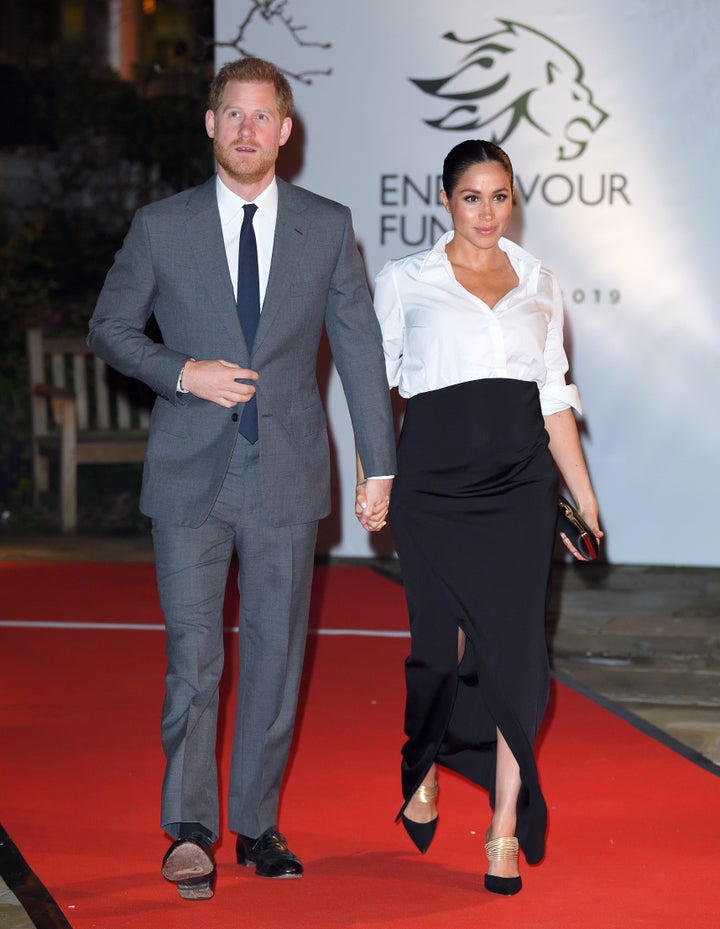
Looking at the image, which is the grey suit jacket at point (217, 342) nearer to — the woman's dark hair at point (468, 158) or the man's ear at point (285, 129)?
the man's ear at point (285, 129)

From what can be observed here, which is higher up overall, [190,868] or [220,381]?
[220,381]

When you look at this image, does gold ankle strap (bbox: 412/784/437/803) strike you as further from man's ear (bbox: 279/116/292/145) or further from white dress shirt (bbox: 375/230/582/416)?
man's ear (bbox: 279/116/292/145)

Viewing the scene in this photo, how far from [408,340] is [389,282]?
142 mm

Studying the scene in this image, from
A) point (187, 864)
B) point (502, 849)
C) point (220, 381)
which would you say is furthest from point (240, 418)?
point (502, 849)

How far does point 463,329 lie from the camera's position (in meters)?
3.31

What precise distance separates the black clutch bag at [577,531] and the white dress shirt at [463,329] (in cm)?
23

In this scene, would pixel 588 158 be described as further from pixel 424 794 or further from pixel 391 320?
pixel 424 794

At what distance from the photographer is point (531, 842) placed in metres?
3.22

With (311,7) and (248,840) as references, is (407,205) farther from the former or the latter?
(248,840)

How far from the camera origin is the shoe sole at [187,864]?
3059mm

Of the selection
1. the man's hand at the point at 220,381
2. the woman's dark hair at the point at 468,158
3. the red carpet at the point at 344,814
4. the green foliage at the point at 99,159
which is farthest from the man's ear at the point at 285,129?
the green foliage at the point at 99,159

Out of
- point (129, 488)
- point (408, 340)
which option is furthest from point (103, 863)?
point (129, 488)

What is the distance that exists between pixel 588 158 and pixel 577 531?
4.01 meters

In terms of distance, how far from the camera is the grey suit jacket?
10.1 feet
